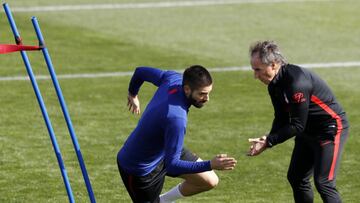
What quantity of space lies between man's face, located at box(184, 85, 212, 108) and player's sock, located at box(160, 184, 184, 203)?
2175mm

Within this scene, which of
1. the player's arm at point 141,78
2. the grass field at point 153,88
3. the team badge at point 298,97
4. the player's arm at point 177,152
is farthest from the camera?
the grass field at point 153,88

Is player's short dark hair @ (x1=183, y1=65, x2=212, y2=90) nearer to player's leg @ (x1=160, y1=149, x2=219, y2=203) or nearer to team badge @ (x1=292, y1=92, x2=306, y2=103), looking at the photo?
team badge @ (x1=292, y1=92, x2=306, y2=103)

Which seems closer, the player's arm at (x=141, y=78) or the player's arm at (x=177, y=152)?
the player's arm at (x=177, y=152)

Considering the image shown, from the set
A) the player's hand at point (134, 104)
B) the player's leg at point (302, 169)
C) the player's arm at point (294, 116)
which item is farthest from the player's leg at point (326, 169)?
the player's hand at point (134, 104)

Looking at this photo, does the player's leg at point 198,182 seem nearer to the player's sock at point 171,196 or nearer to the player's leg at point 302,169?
the player's sock at point 171,196

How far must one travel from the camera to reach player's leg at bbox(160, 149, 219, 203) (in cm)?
1152

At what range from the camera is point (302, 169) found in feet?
37.2

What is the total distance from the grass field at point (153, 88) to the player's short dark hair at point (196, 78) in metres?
3.27

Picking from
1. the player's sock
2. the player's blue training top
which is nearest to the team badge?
the player's blue training top

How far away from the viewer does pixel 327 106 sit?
11.0m

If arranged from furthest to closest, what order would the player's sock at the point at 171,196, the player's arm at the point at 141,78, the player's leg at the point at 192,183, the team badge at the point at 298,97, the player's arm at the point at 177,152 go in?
the player's sock at the point at 171,196
the player's leg at the point at 192,183
the player's arm at the point at 141,78
the team badge at the point at 298,97
the player's arm at the point at 177,152

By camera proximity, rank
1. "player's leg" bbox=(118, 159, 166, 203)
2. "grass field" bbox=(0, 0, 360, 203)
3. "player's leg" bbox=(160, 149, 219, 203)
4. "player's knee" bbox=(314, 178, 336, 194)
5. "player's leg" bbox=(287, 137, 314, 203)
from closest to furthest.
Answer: "player's leg" bbox=(118, 159, 166, 203)
"player's knee" bbox=(314, 178, 336, 194)
"player's leg" bbox=(287, 137, 314, 203)
"player's leg" bbox=(160, 149, 219, 203)
"grass field" bbox=(0, 0, 360, 203)

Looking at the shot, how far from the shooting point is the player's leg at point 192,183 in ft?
37.8

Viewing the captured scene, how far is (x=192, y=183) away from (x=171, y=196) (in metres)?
0.40
